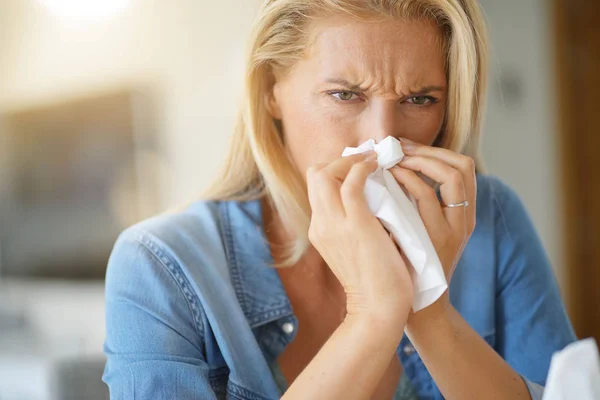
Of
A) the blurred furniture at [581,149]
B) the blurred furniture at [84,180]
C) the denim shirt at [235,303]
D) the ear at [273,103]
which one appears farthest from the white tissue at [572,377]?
the blurred furniture at [581,149]

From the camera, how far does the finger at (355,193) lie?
0.78 metres

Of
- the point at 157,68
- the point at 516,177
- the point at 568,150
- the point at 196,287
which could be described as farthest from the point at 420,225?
the point at 568,150

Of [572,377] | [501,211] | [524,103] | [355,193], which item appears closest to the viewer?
[572,377]

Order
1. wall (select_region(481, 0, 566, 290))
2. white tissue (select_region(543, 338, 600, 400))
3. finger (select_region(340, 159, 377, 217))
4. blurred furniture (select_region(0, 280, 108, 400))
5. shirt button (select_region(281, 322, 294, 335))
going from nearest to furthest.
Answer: white tissue (select_region(543, 338, 600, 400)) → finger (select_region(340, 159, 377, 217)) → shirt button (select_region(281, 322, 294, 335)) → blurred furniture (select_region(0, 280, 108, 400)) → wall (select_region(481, 0, 566, 290))

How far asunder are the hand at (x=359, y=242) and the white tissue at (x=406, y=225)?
15 millimetres

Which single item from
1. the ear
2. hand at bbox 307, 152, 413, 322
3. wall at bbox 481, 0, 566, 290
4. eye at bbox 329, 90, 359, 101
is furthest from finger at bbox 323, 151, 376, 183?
wall at bbox 481, 0, 566, 290

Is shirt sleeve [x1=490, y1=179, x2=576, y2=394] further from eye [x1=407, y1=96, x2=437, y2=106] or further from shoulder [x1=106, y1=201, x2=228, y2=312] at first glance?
shoulder [x1=106, y1=201, x2=228, y2=312]

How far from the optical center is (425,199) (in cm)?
83

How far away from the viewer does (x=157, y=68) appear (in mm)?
2461

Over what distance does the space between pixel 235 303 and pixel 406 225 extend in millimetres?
299

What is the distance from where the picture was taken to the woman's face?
0.89 meters

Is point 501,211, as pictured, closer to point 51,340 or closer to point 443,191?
point 443,191

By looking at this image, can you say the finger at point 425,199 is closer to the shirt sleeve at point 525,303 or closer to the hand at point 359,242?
the hand at point 359,242

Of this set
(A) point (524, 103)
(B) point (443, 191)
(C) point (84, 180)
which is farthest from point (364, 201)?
(A) point (524, 103)
